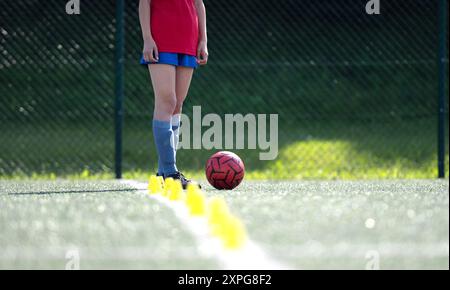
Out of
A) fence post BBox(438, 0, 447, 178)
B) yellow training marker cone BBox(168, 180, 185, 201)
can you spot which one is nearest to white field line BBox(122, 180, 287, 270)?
yellow training marker cone BBox(168, 180, 185, 201)

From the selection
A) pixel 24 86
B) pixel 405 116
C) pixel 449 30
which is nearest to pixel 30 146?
pixel 24 86

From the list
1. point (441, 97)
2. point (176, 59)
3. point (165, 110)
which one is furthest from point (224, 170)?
point (441, 97)

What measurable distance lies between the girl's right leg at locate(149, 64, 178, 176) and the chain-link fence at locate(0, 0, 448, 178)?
570 centimetres

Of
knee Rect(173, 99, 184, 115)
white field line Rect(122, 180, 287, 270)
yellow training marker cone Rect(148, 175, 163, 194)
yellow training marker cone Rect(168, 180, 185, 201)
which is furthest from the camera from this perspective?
knee Rect(173, 99, 184, 115)

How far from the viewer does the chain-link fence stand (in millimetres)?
11805

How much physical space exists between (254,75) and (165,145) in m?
8.24

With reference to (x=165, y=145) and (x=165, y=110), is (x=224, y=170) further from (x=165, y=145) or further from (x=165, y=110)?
(x=165, y=110)

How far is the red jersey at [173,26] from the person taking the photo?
5.23m

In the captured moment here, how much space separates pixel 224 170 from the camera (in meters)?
5.31

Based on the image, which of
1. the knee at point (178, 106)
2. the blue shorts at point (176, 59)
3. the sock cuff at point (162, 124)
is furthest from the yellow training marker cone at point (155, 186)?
the blue shorts at point (176, 59)

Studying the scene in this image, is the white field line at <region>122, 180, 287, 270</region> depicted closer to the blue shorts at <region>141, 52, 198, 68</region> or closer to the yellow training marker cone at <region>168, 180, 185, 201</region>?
the yellow training marker cone at <region>168, 180, 185, 201</region>

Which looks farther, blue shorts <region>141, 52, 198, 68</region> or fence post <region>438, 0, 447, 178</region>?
fence post <region>438, 0, 447, 178</region>
